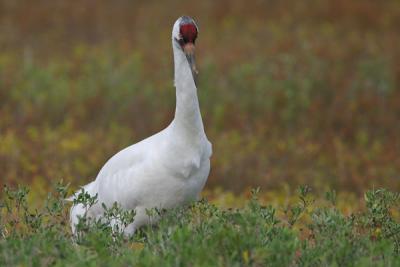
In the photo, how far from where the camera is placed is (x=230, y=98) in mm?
12430

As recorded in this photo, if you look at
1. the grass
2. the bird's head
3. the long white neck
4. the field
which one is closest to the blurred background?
the field

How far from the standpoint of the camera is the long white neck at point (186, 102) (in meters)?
5.98

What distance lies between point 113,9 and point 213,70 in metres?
3.97

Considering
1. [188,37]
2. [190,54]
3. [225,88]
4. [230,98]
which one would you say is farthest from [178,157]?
[225,88]

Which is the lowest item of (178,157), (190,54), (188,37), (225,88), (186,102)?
(178,157)

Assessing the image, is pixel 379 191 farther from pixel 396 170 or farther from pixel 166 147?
pixel 396 170

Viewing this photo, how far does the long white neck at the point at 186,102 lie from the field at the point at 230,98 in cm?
56

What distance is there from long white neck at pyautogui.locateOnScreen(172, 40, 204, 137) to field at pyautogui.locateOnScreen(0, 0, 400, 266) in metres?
0.56

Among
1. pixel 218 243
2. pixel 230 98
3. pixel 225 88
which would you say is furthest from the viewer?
pixel 225 88

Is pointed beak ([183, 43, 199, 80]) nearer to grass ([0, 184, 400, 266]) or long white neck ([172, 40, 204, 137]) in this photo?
long white neck ([172, 40, 204, 137])

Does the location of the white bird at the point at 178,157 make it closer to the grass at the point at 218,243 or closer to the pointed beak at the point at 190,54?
the pointed beak at the point at 190,54

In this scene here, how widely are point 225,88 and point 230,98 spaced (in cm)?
27

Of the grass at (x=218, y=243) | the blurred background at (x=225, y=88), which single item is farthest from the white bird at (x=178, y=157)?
the blurred background at (x=225, y=88)

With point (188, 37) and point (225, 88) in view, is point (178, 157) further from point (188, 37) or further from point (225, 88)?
point (225, 88)
